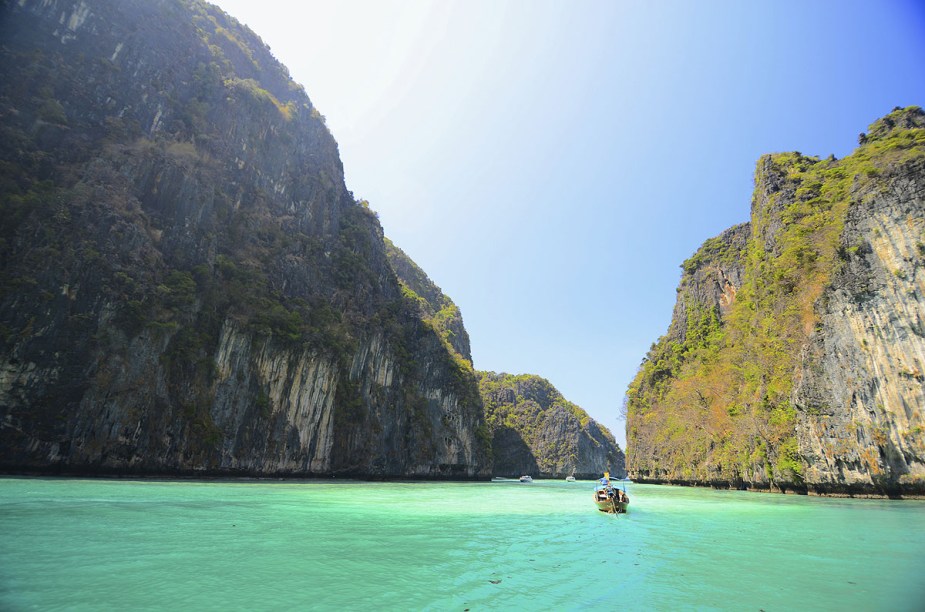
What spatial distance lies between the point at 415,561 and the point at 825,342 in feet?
117

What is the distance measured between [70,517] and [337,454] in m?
34.5

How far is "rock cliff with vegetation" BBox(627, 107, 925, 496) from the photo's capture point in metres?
26.0

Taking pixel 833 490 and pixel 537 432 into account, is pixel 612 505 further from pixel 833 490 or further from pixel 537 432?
pixel 537 432

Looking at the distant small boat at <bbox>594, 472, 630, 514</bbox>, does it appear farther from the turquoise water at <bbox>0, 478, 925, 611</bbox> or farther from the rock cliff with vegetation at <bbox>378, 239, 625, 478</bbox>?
the rock cliff with vegetation at <bbox>378, 239, 625, 478</bbox>

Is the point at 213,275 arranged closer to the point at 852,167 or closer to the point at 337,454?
the point at 337,454

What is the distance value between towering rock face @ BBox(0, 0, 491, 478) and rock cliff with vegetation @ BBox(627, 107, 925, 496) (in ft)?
125

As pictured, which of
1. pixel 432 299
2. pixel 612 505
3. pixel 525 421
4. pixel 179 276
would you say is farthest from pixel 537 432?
pixel 612 505

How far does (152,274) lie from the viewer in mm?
32281

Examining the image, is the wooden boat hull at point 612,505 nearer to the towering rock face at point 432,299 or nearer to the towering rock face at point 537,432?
the towering rock face at point 432,299

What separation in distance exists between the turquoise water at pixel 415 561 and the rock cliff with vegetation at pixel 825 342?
1403cm

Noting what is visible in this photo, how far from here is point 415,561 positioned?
28.8 ft

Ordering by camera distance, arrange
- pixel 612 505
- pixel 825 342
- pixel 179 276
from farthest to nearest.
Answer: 1. pixel 179 276
2. pixel 825 342
3. pixel 612 505

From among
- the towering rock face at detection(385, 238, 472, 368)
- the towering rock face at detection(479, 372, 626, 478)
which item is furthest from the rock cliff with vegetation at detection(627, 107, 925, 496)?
the towering rock face at detection(479, 372, 626, 478)

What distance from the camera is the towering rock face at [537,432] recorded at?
10888 centimetres
